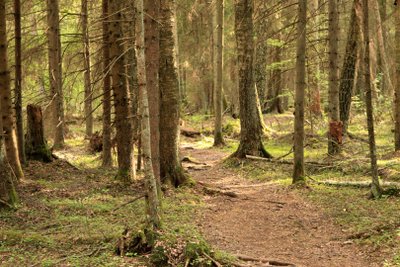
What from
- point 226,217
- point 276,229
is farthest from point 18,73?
point 276,229

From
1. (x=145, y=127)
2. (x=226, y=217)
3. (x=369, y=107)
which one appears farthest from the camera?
(x=226, y=217)

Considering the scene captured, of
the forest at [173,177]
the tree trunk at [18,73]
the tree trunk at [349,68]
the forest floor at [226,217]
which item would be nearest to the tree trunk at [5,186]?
the forest at [173,177]

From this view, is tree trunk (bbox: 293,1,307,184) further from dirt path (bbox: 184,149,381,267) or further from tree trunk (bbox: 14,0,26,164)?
tree trunk (bbox: 14,0,26,164)

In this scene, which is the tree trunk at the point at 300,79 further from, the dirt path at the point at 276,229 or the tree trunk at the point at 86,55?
the tree trunk at the point at 86,55

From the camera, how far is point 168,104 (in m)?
10.9

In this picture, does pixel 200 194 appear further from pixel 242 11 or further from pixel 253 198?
pixel 242 11

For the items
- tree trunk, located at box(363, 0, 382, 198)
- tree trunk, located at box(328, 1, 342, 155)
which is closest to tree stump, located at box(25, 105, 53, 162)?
tree trunk, located at box(328, 1, 342, 155)

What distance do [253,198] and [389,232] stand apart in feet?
13.4

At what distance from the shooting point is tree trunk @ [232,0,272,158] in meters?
15.3

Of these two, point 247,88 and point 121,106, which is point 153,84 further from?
point 247,88

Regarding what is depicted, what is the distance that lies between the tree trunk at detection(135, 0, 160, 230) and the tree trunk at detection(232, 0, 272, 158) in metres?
8.78

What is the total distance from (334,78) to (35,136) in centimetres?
912

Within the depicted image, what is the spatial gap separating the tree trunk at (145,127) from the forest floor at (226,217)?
43cm

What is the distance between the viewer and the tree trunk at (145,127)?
650cm
